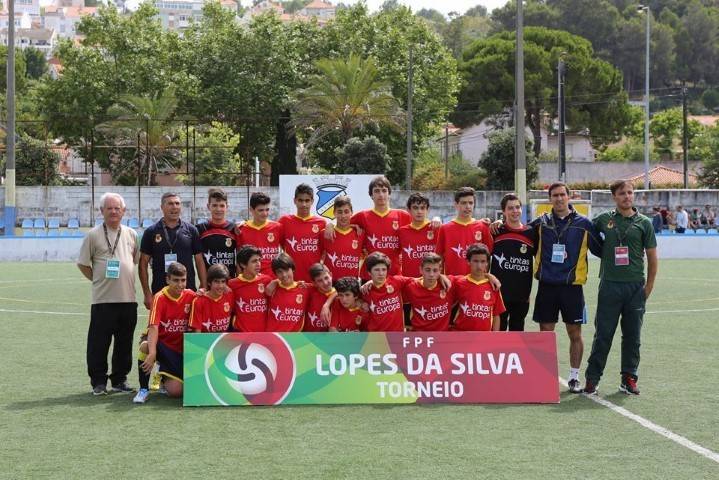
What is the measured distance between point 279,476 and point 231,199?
36723mm

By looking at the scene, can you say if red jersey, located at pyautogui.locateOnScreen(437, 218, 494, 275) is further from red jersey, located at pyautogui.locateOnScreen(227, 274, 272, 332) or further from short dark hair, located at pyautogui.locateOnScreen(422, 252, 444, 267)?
red jersey, located at pyautogui.locateOnScreen(227, 274, 272, 332)

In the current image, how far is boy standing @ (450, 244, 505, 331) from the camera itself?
951 cm

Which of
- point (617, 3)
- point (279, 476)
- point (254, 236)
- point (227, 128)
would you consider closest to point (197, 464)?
point (279, 476)

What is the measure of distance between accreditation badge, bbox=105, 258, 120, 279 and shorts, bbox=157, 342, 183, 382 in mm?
729

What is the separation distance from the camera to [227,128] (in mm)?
61781

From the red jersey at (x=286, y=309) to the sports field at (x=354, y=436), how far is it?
90 cm

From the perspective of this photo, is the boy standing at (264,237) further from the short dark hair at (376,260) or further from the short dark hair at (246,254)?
the short dark hair at (376,260)

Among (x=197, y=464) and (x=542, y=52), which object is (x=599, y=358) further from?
(x=542, y=52)

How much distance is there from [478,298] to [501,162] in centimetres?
4130

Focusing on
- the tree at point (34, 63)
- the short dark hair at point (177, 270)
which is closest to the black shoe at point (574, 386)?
the short dark hair at point (177, 270)

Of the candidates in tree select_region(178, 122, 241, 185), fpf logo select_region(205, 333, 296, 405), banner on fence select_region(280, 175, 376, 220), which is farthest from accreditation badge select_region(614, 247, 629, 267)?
tree select_region(178, 122, 241, 185)

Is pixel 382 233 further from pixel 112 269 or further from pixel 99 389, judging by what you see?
pixel 99 389

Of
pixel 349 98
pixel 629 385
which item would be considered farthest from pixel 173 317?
pixel 349 98

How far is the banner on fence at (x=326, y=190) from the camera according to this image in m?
27.7
